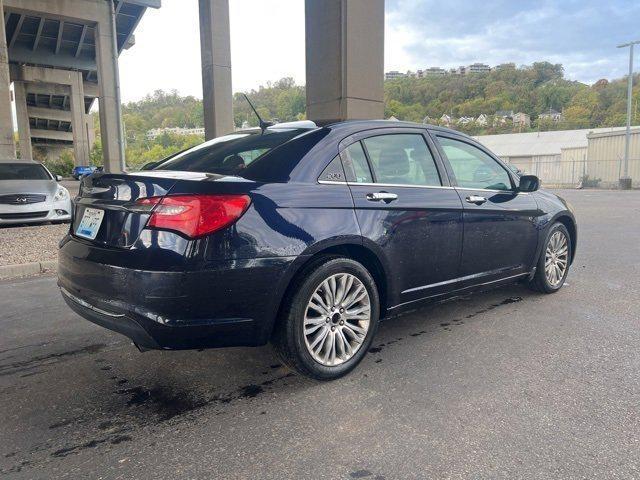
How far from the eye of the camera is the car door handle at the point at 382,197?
127 inches

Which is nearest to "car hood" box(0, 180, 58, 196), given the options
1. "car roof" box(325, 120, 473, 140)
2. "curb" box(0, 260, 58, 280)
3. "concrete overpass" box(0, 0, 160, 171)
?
"curb" box(0, 260, 58, 280)

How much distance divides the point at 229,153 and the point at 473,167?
212 cm

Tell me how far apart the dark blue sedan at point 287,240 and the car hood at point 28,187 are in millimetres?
6946

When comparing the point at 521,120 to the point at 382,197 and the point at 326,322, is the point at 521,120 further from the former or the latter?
the point at 326,322

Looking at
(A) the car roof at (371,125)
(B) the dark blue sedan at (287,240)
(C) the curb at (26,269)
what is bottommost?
(C) the curb at (26,269)

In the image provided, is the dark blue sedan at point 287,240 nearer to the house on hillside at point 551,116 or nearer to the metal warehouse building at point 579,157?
the metal warehouse building at point 579,157

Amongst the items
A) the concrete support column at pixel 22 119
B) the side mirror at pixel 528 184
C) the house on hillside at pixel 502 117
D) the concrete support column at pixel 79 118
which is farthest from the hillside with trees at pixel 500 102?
the side mirror at pixel 528 184

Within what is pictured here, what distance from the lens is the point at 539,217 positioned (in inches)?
182

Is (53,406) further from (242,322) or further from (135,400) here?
(242,322)

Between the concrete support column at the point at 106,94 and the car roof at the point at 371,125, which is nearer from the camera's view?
the car roof at the point at 371,125

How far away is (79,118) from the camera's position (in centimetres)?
5034

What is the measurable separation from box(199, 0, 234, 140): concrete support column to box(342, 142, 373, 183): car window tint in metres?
13.1

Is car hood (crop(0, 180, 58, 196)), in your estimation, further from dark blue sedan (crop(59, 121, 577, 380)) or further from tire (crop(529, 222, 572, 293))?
tire (crop(529, 222, 572, 293))

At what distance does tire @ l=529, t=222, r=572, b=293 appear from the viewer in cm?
476
